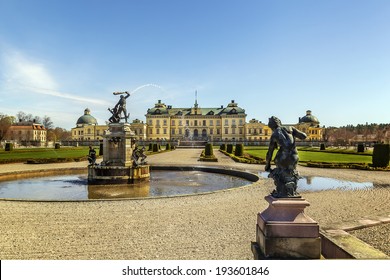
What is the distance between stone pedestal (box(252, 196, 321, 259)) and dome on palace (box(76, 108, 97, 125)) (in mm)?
94166

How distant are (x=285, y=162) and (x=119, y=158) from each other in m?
9.46

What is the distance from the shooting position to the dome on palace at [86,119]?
299 feet

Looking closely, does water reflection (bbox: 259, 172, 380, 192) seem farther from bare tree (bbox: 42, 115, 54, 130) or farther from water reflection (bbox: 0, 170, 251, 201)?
bare tree (bbox: 42, 115, 54, 130)

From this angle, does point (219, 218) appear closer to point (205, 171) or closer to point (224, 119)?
point (205, 171)

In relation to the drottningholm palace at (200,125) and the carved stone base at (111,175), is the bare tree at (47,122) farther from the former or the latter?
the carved stone base at (111,175)

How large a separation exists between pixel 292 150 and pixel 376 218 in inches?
143

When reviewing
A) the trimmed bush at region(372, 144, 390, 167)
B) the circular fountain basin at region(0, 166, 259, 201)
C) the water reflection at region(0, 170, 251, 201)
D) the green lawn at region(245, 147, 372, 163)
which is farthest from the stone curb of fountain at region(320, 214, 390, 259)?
the green lawn at region(245, 147, 372, 163)

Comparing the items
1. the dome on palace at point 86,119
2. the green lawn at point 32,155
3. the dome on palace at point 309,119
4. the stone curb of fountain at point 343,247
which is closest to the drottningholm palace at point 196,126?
the dome on palace at point 309,119

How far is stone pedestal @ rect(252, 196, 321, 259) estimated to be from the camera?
134 inches

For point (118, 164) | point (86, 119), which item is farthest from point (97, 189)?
point (86, 119)

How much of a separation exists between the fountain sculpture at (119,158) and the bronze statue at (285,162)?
349 inches

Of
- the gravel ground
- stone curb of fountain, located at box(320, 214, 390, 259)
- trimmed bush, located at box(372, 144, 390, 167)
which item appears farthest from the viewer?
trimmed bush, located at box(372, 144, 390, 167)

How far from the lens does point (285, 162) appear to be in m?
3.64

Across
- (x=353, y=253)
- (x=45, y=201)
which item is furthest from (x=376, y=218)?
(x=45, y=201)
